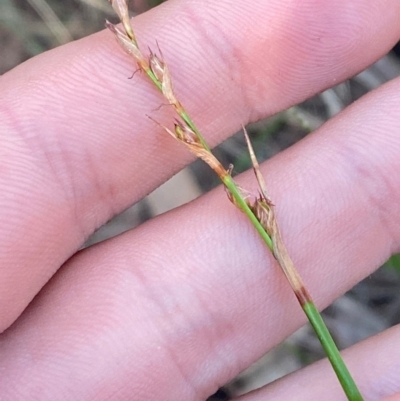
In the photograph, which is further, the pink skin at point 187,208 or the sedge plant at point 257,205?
the pink skin at point 187,208

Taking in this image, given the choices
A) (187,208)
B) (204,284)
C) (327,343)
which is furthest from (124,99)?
(327,343)

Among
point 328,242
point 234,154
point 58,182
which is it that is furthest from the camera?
point 234,154

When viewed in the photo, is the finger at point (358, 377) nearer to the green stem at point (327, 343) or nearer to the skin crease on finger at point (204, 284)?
the skin crease on finger at point (204, 284)

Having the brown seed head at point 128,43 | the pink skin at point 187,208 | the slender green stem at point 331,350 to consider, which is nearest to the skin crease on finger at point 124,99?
the pink skin at point 187,208

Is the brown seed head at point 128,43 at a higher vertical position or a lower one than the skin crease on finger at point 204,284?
higher

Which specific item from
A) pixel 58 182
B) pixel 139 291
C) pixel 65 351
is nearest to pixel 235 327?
pixel 139 291

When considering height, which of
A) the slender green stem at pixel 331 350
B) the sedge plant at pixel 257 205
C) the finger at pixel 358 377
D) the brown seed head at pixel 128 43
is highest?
the brown seed head at pixel 128 43

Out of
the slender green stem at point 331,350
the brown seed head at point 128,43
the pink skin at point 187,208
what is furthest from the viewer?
the pink skin at point 187,208

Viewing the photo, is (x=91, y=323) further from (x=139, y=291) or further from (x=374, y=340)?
(x=374, y=340)

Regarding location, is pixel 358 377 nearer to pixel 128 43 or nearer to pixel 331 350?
pixel 331 350
